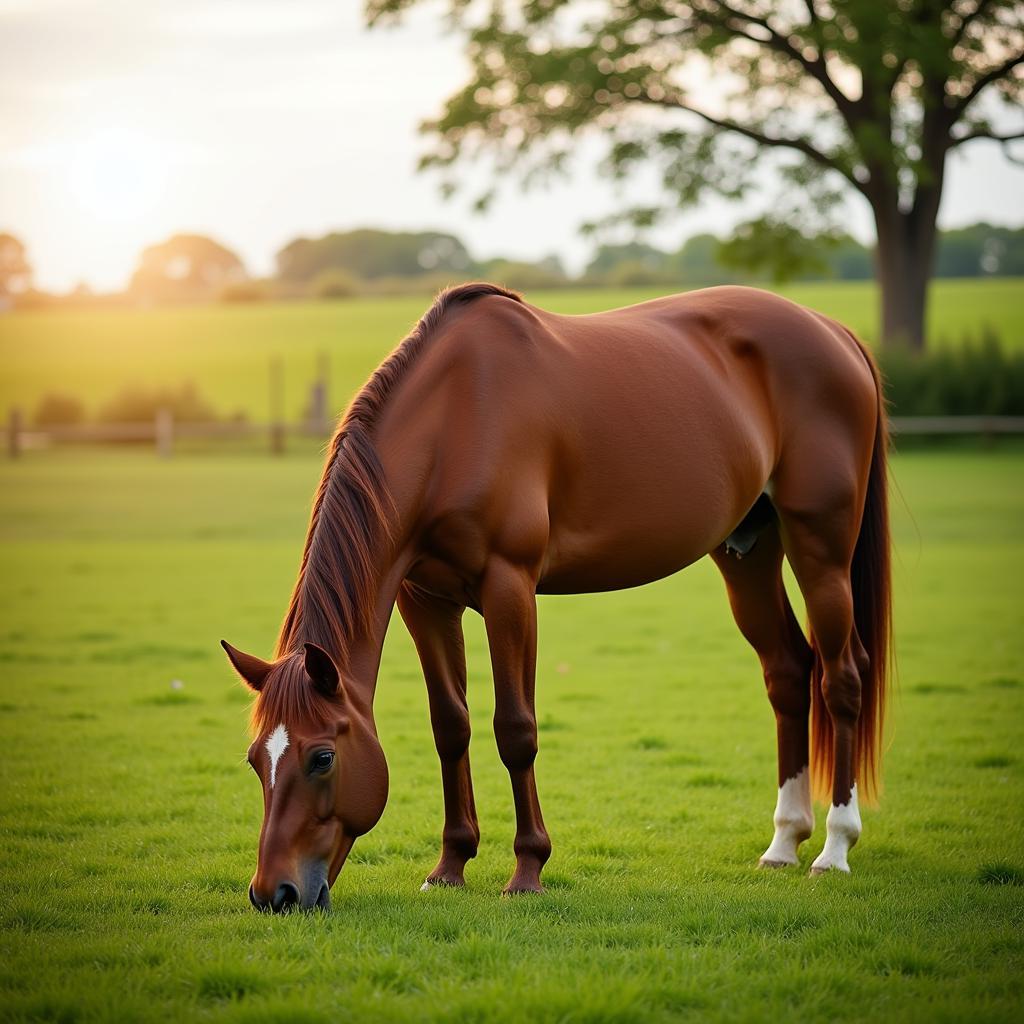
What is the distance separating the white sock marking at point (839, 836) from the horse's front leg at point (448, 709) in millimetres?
1370

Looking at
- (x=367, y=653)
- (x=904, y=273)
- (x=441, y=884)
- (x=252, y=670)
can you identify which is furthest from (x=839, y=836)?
(x=904, y=273)

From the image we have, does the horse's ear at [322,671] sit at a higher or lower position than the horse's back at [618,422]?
lower

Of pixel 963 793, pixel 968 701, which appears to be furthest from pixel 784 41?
pixel 963 793

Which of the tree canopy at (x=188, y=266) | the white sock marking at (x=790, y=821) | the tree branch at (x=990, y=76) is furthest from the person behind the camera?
the tree canopy at (x=188, y=266)

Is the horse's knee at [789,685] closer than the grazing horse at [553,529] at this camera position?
No

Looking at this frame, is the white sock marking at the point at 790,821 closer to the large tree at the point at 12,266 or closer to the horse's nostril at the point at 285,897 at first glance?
the horse's nostril at the point at 285,897

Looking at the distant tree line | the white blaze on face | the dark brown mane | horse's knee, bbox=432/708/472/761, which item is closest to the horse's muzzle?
the white blaze on face

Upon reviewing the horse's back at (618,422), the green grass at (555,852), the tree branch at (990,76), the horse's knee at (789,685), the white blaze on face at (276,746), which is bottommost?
the green grass at (555,852)

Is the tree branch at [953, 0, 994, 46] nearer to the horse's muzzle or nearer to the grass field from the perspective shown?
the grass field

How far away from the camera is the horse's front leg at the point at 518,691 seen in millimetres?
4156

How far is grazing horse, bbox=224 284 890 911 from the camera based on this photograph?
3871 millimetres

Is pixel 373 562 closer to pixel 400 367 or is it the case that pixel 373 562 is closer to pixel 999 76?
pixel 400 367

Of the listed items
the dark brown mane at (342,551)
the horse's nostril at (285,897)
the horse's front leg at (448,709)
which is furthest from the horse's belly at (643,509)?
the horse's nostril at (285,897)

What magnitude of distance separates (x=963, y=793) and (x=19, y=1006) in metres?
4.41
